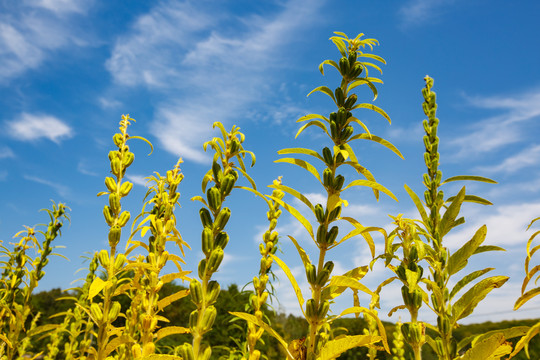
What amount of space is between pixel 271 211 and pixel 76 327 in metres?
3.16

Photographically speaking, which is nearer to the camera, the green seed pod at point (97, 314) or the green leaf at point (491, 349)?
the green leaf at point (491, 349)

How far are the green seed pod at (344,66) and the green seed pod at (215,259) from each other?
117 centimetres

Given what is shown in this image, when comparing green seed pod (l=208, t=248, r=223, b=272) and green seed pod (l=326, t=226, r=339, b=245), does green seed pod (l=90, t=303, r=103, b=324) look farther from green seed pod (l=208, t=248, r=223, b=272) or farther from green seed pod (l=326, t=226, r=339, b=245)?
green seed pod (l=326, t=226, r=339, b=245)

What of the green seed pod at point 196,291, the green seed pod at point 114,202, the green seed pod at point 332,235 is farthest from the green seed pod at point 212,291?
the green seed pod at point 114,202

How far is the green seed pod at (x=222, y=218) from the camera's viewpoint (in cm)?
157

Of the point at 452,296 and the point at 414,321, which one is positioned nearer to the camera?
the point at 414,321

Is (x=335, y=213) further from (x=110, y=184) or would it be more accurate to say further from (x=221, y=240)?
(x=110, y=184)

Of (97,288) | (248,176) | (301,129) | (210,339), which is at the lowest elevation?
(210,339)

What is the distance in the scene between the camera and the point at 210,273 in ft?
4.99

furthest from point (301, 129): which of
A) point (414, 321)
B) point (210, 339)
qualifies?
point (210, 339)

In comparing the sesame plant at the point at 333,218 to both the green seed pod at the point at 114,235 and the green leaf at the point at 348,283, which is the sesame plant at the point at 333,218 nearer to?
the green leaf at the point at 348,283

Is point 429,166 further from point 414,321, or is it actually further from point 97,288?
point 97,288

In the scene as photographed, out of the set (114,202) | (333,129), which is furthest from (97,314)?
(333,129)

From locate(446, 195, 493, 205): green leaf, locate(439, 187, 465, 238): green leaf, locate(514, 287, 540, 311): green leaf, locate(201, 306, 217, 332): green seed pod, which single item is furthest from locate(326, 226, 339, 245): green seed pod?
locate(446, 195, 493, 205): green leaf
